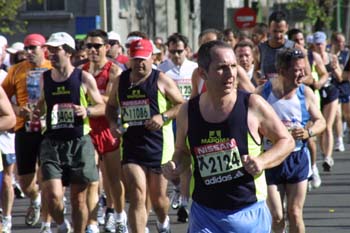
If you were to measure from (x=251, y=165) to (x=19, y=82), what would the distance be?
276 inches

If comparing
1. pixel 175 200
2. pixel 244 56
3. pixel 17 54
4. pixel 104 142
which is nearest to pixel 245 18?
pixel 17 54

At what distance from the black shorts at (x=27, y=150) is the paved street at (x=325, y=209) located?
734 mm

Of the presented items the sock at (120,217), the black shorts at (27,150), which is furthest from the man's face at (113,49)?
the sock at (120,217)

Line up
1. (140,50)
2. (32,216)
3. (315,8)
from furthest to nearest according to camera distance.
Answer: (315,8), (32,216), (140,50)

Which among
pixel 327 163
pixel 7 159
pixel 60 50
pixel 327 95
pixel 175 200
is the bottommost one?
pixel 327 163

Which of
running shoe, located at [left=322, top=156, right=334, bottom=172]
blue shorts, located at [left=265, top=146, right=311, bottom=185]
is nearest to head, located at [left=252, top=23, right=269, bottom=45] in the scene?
running shoe, located at [left=322, top=156, right=334, bottom=172]

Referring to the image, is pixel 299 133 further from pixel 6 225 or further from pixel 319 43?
pixel 319 43

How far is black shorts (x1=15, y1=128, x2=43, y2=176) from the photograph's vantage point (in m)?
14.0

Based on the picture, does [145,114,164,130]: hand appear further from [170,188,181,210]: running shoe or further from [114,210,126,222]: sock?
[170,188,181,210]: running shoe

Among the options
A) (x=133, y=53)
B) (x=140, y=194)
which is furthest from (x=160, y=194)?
(x=133, y=53)

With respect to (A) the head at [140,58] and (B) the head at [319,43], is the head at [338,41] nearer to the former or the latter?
(B) the head at [319,43]

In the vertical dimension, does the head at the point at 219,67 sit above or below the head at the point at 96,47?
above

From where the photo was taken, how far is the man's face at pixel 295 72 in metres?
10.7

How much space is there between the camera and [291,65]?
35.2ft
